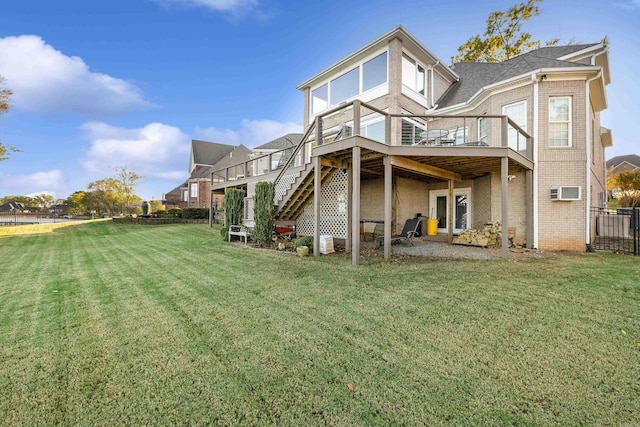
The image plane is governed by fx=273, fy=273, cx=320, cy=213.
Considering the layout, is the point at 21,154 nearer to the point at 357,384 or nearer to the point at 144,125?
the point at 144,125

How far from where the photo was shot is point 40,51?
13.8 m

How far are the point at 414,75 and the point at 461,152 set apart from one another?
6.47 meters

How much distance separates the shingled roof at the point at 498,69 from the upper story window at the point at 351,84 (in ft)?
11.2

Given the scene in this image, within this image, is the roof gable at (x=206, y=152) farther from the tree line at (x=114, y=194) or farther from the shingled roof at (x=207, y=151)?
the tree line at (x=114, y=194)

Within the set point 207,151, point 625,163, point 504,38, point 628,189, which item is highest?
point 504,38

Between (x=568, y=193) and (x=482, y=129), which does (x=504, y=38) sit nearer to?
(x=482, y=129)

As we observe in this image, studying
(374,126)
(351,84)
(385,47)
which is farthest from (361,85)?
(374,126)

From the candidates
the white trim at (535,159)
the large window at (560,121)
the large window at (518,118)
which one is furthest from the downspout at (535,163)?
the large window at (560,121)

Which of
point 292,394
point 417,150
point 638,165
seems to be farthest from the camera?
point 638,165

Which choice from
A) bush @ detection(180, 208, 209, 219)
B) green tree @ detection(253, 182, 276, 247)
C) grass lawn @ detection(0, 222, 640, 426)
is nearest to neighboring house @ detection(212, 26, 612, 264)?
green tree @ detection(253, 182, 276, 247)

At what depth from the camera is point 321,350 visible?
272cm

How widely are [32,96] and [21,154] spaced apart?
12.3 feet

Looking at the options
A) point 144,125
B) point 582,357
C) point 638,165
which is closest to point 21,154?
point 144,125

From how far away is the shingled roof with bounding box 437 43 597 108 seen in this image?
9.59 m
